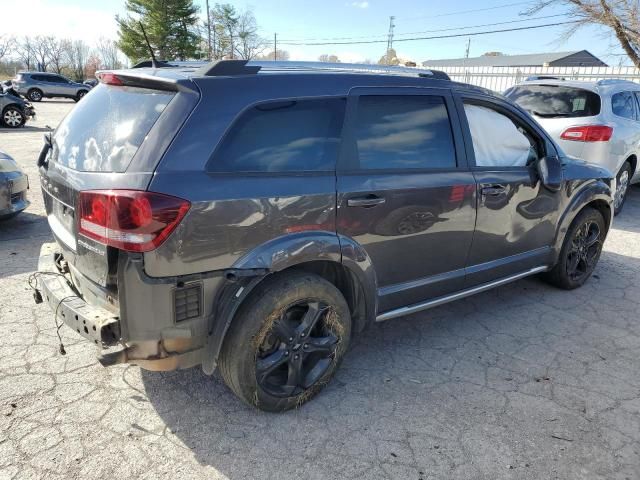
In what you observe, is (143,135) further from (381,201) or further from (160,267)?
(381,201)

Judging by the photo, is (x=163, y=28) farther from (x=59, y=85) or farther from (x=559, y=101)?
(x=559, y=101)

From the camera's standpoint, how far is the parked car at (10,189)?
16.8ft

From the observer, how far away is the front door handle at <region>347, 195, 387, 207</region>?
8.83ft

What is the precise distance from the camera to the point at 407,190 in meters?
2.94

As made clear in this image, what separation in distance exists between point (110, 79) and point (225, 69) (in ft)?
2.34

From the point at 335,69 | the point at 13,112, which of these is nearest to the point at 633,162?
the point at 335,69

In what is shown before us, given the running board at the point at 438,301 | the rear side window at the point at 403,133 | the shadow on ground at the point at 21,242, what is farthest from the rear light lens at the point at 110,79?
the shadow on ground at the point at 21,242

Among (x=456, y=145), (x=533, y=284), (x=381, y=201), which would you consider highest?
(x=456, y=145)

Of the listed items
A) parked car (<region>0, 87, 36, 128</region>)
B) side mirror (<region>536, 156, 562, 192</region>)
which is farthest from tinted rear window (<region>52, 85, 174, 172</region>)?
parked car (<region>0, 87, 36, 128</region>)

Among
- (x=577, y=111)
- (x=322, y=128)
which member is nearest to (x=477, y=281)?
(x=322, y=128)

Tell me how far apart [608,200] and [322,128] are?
3.35 meters

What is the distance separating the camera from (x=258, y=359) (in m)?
2.60

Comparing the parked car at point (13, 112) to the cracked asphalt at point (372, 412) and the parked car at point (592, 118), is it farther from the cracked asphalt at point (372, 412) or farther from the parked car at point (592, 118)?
the parked car at point (592, 118)

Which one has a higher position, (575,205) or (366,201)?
(366,201)
